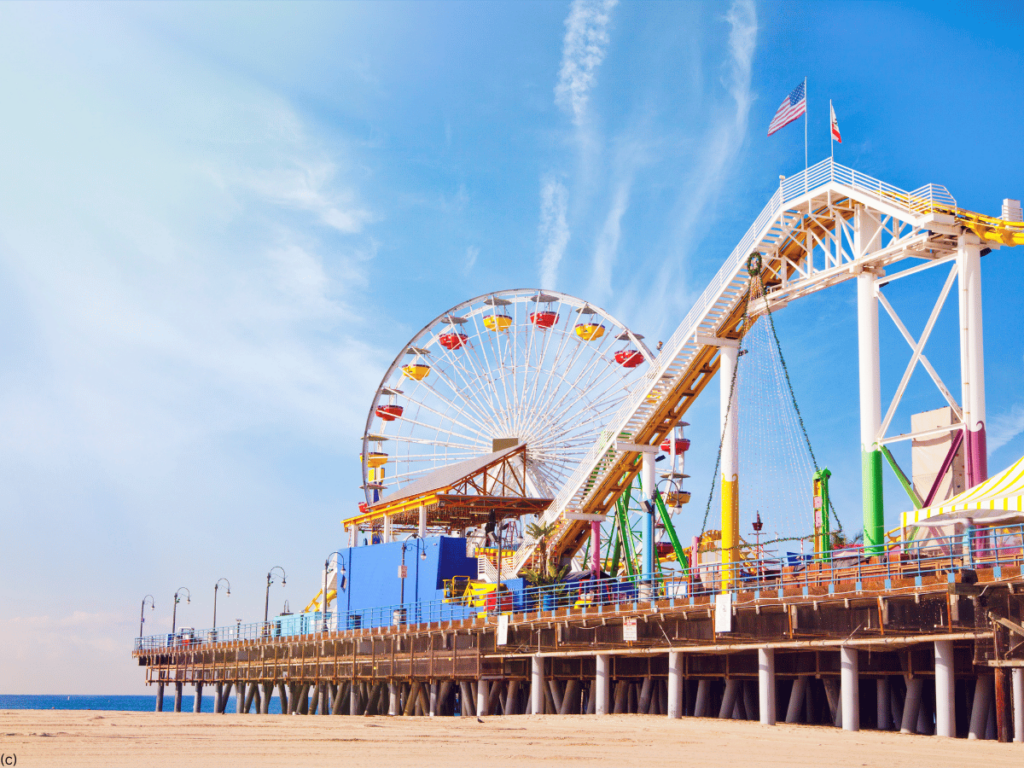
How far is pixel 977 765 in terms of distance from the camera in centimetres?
1543

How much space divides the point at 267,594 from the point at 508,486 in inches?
Result: 577

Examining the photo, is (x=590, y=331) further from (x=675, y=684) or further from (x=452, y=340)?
(x=675, y=684)

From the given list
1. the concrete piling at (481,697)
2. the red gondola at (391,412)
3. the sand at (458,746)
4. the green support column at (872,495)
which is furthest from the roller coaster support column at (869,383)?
the red gondola at (391,412)

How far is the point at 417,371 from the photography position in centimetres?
6419

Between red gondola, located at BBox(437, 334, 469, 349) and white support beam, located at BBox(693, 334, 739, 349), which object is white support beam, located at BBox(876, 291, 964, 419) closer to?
white support beam, located at BBox(693, 334, 739, 349)

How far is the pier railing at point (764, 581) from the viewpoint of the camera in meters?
22.5

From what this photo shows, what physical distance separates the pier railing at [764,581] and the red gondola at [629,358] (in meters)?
16.4

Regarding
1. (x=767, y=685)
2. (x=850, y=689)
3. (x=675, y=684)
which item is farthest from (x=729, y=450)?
(x=850, y=689)

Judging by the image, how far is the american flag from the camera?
Result: 117 ft

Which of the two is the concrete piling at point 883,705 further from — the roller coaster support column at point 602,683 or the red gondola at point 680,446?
the red gondola at point 680,446

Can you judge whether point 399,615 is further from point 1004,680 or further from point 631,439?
point 1004,680

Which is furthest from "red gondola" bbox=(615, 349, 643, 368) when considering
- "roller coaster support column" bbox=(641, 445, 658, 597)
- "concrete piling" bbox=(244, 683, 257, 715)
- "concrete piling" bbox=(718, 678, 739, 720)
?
"concrete piling" bbox=(718, 678, 739, 720)

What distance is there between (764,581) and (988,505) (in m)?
10.1

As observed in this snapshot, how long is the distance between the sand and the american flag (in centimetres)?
2039
